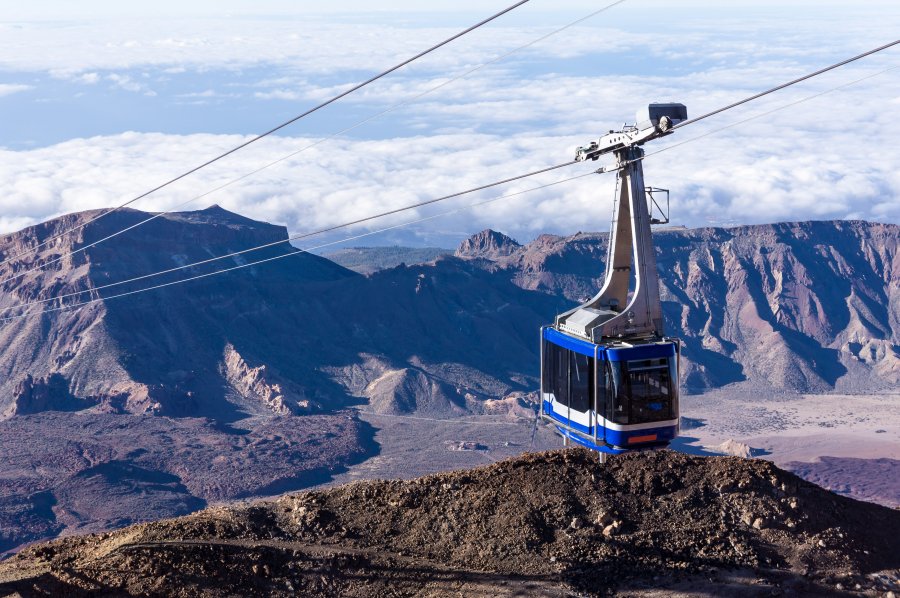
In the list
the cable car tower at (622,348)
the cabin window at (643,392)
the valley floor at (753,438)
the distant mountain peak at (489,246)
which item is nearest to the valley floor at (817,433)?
the valley floor at (753,438)

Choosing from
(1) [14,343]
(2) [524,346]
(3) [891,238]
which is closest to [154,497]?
(1) [14,343]

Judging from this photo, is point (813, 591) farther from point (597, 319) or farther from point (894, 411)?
point (894, 411)

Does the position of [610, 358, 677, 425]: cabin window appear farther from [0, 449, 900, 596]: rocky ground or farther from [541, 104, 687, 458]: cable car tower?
[0, 449, 900, 596]: rocky ground

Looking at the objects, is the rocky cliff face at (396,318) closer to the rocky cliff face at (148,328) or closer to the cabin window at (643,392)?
the rocky cliff face at (148,328)

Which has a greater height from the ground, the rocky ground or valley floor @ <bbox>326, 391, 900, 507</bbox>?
the rocky ground

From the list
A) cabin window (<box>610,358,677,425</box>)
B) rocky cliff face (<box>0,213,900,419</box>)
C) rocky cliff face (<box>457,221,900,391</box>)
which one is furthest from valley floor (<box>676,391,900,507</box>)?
cabin window (<box>610,358,677,425</box>)

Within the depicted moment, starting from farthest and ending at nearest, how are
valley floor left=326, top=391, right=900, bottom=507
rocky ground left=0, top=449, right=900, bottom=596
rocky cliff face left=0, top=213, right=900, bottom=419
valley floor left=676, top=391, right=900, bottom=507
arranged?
rocky cliff face left=0, top=213, right=900, bottom=419, valley floor left=676, top=391, right=900, bottom=507, valley floor left=326, top=391, right=900, bottom=507, rocky ground left=0, top=449, right=900, bottom=596

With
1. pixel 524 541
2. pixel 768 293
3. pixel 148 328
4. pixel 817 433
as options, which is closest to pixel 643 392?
pixel 524 541
